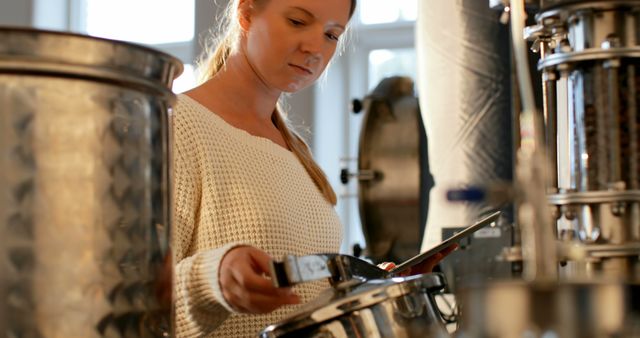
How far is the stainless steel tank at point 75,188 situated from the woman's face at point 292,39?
737mm

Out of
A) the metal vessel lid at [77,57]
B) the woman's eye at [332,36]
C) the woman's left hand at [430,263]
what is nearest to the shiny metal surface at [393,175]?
the woman's eye at [332,36]

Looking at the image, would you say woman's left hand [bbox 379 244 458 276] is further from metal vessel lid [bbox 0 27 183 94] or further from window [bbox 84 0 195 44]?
window [bbox 84 0 195 44]

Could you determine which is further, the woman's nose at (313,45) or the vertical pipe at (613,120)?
the woman's nose at (313,45)

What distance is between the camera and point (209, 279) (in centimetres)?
81

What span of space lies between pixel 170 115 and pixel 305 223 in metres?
0.67

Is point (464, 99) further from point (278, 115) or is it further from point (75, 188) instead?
point (75, 188)

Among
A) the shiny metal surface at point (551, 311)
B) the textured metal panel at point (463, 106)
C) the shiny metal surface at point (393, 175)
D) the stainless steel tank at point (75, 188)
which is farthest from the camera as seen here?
the shiny metal surface at point (393, 175)

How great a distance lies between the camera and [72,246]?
523mm

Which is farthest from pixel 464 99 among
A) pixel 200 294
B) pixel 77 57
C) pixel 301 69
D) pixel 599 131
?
pixel 77 57

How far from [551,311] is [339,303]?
25 centimetres

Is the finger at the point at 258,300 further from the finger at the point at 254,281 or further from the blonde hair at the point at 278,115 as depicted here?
the blonde hair at the point at 278,115

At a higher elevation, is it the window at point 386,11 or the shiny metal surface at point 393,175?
the window at point 386,11

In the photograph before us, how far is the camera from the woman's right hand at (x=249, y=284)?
29.6 inches

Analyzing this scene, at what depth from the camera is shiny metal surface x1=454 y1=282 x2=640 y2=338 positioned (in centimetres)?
38
